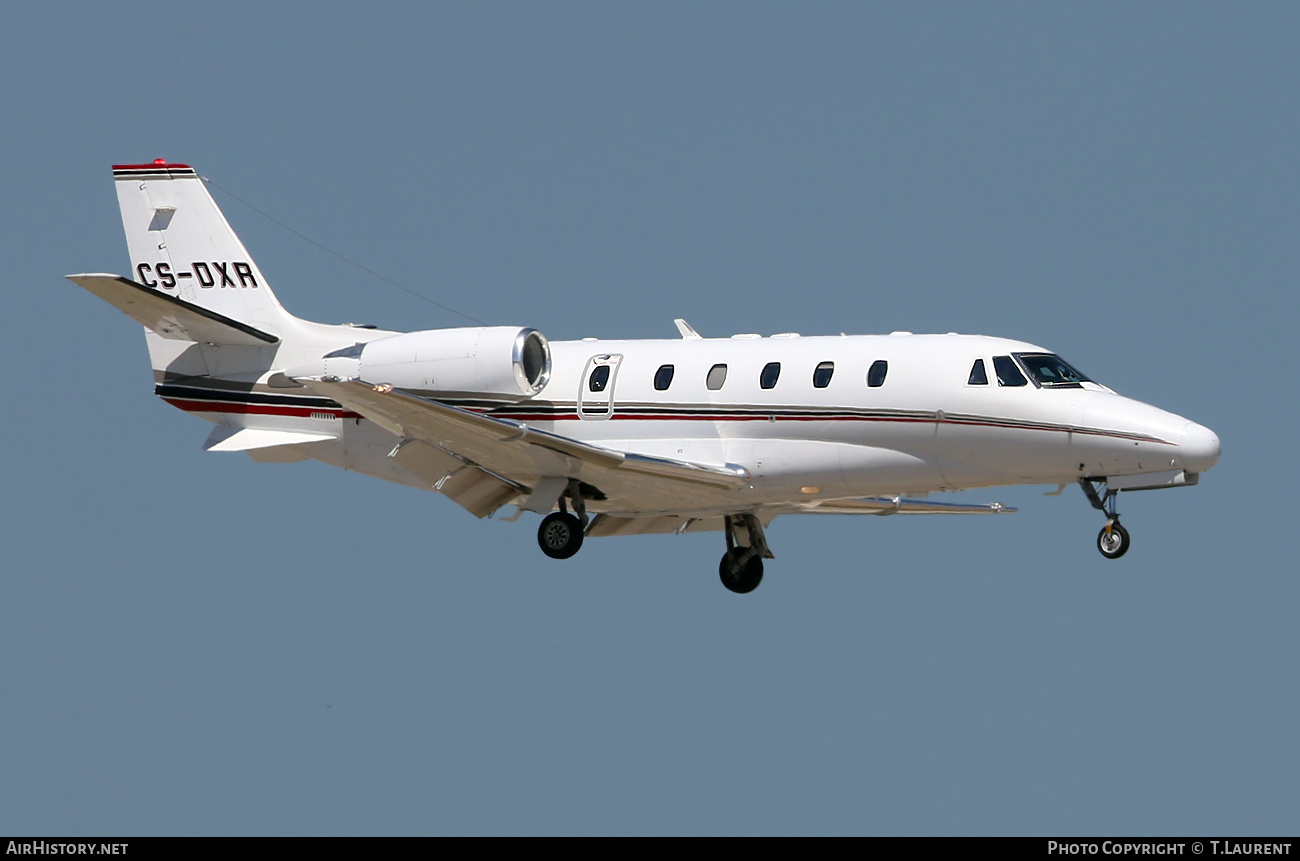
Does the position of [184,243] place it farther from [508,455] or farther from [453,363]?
[508,455]

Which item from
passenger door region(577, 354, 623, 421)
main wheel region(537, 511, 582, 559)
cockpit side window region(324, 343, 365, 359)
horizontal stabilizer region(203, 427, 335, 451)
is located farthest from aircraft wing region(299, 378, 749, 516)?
horizontal stabilizer region(203, 427, 335, 451)

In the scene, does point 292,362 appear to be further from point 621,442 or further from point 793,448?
point 793,448

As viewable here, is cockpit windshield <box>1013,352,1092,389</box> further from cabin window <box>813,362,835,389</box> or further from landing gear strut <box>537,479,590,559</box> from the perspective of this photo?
landing gear strut <box>537,479,590,559</box>

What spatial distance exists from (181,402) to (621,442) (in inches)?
261

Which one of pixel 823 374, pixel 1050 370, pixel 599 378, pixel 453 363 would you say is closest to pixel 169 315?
pixel 453 363

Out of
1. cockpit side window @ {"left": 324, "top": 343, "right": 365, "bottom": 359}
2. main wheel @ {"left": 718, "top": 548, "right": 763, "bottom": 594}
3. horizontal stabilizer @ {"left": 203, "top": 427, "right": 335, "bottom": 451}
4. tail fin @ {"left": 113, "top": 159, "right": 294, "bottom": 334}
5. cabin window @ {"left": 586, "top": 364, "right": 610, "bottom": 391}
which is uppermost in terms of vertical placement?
tail fin @ {"left": 113, "top": 159, "right": 294, "bottom": 334}

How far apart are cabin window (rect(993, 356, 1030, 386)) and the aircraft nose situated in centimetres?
215

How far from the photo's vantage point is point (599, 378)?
2811 cm

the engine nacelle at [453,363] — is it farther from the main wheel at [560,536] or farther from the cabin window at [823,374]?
the cabin window at [823,374]

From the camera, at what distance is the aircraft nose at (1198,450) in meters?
24.8

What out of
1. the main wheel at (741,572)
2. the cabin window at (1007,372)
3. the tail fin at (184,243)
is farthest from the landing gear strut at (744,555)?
the tail fin at (184,243)

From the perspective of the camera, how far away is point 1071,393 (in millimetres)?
25625

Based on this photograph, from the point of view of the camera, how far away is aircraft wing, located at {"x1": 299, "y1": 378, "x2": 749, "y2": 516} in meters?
25.9
